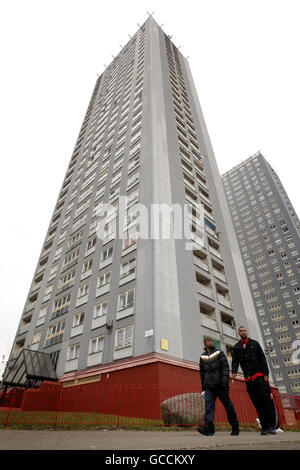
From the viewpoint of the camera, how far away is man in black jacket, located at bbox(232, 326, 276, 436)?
19.4 feet

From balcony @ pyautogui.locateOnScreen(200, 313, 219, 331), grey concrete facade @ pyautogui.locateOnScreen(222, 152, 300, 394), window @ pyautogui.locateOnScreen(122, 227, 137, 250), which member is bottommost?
balcony @ pyautogui.locateOnScreen(200, 313, 219, 331)

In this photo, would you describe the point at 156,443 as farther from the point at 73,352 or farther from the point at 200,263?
the point at 200,263

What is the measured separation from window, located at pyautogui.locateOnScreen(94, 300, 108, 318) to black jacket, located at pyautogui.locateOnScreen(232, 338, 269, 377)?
52.5ft

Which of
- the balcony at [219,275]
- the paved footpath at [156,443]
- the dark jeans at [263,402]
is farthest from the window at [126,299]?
the paved footpath at [156,443]

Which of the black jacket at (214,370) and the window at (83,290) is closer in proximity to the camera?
the black jacket at (214,370)

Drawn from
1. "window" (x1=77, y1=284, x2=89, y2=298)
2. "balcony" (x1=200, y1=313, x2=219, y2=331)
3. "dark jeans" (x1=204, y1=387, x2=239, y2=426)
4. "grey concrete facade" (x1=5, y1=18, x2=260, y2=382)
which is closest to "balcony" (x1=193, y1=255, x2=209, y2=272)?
"grey concrete facade" (x1=5, y1=18, x2=260, y2=382)

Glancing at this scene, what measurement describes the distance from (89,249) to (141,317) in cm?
1183

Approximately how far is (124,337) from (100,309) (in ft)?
13.8

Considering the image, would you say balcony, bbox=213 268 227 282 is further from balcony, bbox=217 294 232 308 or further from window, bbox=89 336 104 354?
window, bbox=89 336 104 354

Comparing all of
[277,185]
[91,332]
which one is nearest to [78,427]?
[91,332]

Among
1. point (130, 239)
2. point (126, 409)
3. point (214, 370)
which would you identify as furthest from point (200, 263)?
point (214, 370)

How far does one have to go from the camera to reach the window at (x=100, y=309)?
2180cm

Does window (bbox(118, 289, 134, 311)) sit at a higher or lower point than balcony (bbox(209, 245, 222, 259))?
lower

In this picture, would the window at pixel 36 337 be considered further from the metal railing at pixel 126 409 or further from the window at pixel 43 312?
the metal railing at pixel 126 409
